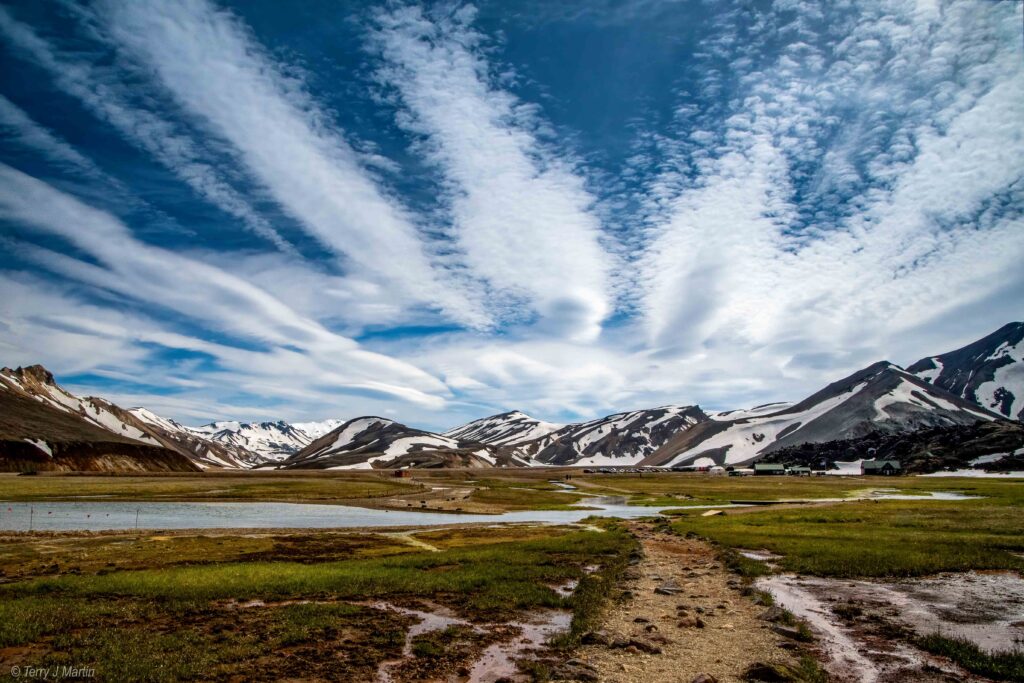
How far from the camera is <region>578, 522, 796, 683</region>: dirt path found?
710 inches

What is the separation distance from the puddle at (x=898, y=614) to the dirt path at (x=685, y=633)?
6.88ft

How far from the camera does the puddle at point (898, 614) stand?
1859cm

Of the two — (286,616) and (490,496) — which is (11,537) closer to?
(286,616)

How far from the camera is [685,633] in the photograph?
73.2ft

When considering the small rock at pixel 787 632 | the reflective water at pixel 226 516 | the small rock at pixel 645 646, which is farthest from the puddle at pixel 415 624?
the reflective water at pixel 226 516

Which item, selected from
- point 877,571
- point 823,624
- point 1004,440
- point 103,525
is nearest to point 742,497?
point 877,571

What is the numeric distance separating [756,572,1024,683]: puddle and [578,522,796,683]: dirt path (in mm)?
2097

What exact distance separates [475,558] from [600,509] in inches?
2273

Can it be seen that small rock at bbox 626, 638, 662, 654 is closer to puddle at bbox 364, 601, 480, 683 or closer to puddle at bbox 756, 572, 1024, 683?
puddle at bbox 756, 572, 1024, 683

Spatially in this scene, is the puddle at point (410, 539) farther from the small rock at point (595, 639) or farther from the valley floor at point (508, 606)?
the small rock at point (595, 639)

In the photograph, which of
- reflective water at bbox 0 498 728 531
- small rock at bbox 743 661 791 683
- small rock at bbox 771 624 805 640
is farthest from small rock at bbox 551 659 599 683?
reflective water at bbox 0 498 728 531

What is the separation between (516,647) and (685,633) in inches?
288

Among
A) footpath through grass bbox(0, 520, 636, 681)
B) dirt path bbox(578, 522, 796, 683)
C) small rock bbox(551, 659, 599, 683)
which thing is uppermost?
footpath through grass bbox(0, 520, 636, 681)

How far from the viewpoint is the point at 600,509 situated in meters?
91.6
